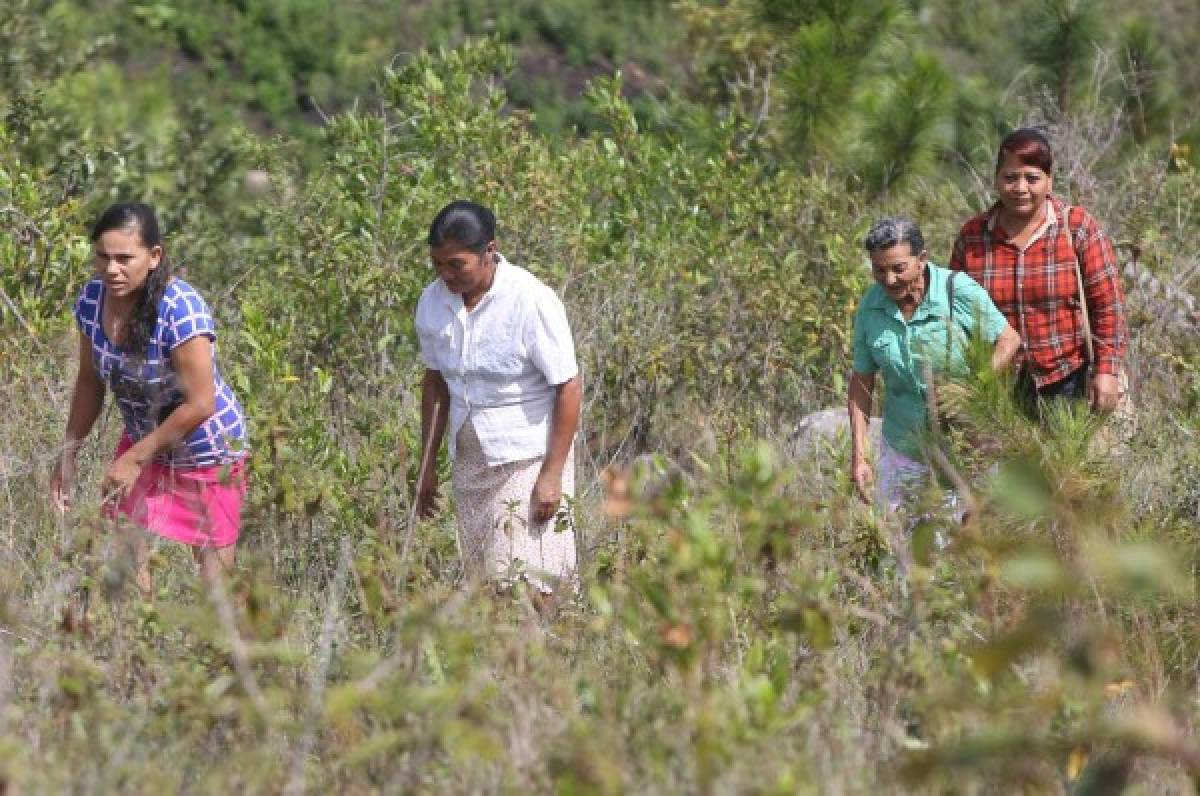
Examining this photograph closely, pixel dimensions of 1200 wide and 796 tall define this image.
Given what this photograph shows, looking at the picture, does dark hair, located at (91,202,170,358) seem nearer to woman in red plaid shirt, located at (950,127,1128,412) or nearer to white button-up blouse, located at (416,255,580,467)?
white button-up blouse, located at (416,255,580,467)

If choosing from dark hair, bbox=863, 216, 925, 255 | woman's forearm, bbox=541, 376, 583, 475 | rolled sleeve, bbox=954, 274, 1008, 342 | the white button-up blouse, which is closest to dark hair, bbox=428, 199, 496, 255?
the white button-up blouse

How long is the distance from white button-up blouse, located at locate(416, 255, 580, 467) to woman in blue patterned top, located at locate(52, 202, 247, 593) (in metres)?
0.59

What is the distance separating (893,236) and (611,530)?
4.15ft

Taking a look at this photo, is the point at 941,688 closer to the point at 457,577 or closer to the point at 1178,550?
the point at 1178,550

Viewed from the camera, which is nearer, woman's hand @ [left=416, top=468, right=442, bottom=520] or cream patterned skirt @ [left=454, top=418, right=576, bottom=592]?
cream patterned skirt @ [left=454, top=418, right=576, bottom=592]

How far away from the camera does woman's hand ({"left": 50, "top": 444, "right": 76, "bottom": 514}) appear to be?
17.0 feet

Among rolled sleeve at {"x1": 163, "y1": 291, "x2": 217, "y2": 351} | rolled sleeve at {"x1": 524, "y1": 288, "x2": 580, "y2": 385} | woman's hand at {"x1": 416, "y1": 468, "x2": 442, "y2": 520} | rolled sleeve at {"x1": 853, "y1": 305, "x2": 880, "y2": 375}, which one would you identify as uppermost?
rolled sleeve at {"x1": 163, "y1": 291, "x2": 217, "y2": 351}

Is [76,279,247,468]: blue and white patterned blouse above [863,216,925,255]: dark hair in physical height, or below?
below

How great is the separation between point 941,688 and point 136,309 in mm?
2437

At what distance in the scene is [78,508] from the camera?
4918 mm

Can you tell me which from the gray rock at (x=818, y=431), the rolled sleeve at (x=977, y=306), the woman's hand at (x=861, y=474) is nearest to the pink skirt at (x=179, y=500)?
the woman's hand at (x=861, y=474)

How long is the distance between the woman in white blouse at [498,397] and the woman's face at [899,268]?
87cm

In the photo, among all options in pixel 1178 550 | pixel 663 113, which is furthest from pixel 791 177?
pixel 1178 550

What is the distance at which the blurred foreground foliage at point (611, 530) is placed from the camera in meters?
3.43
